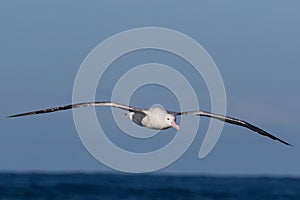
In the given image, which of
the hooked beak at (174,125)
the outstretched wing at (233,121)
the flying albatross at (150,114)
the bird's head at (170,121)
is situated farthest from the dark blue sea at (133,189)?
the hooked beak at (174,125)

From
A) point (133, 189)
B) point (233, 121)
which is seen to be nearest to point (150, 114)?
point (233, 121)

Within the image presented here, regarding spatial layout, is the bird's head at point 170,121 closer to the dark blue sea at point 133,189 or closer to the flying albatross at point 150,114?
the flying albatross at point 150,114

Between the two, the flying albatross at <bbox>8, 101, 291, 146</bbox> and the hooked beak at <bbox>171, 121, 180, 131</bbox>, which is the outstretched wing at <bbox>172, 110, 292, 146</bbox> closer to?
the flying albatross at <bbox>8, 101, 291, 146</bbox>

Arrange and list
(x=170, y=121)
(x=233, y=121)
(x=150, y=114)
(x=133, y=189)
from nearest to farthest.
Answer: (x=170, y=121), (x=150, y=114), (x=233, y=121), (x=133, y=189)

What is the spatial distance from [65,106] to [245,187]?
5348 cm

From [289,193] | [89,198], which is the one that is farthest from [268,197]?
[89,198]

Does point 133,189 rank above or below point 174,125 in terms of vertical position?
above

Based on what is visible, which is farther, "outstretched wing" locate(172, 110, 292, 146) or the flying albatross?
"outstretched wing" locate(172, 110, 292, 146)

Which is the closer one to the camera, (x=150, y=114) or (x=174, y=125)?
(x=174, y=125)

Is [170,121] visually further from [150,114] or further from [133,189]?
[133,189]

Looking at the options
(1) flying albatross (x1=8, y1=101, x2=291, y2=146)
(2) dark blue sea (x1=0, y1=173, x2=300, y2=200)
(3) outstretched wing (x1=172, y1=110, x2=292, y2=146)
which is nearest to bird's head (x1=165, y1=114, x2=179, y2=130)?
(1) flying albatross (x1=8, y1=101, x2=291, y2=146)

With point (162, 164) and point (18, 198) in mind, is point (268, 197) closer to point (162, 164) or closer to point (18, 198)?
point (18, 198)

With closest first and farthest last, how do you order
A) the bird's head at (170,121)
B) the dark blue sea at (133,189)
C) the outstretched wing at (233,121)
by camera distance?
1. the bird's head at (170,121)
2. the outstretched wing at (233,121)
3. the dark blue sea at (133,189)

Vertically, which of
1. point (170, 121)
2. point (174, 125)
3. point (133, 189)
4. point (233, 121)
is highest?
point (133, 189)
